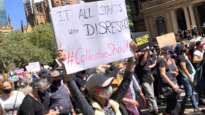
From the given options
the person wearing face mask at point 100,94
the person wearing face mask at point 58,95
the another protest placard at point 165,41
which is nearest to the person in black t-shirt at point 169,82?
the person wearing face mask at point 58,95

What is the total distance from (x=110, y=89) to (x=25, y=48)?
56.9 meters

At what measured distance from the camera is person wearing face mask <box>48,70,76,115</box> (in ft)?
26.1

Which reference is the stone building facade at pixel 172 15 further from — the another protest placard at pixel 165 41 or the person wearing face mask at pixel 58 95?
the person wearing face mask at pixel 58 95

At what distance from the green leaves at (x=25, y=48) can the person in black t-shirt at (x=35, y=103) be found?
46.0 meters

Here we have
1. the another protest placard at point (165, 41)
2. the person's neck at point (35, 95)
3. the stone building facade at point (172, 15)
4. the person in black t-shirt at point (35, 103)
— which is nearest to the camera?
the person in black t-shirt at point (35, 103)

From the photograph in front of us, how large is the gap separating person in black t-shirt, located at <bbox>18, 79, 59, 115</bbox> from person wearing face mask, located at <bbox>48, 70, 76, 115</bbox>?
20.0 inches

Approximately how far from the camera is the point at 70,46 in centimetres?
578

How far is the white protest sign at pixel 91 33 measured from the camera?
5715 mm

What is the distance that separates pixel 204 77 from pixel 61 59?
11.9ft

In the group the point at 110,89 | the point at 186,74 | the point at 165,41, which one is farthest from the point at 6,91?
the point at 165,41

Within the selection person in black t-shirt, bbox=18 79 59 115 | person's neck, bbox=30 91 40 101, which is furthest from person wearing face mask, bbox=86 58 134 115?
person's neck, bbox=30 91 40 101

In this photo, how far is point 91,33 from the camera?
6.10 meters

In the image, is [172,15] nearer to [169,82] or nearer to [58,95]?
[169,82]

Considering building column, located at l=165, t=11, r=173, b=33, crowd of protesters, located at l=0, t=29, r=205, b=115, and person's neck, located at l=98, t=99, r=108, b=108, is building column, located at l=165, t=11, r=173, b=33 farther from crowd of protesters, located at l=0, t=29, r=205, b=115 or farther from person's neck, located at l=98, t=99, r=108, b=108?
person's neck, located at l=98, t=99, r=108, b=108
